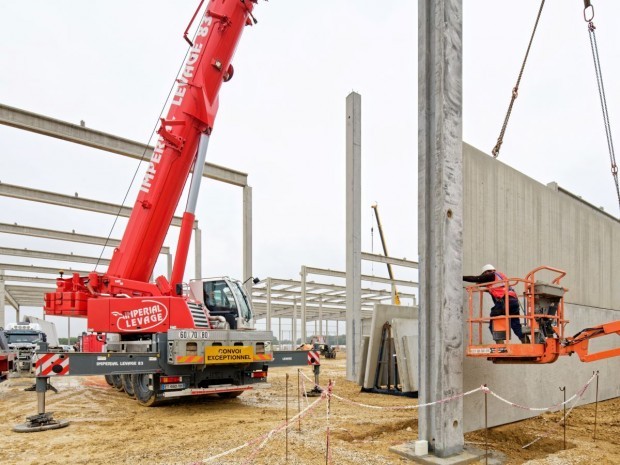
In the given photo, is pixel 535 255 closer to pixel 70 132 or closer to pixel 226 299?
pixel 226 299

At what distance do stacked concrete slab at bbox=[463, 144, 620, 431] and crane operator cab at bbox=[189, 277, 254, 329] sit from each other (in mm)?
5390

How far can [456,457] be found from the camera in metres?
6.77

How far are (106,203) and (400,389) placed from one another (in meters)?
14.5

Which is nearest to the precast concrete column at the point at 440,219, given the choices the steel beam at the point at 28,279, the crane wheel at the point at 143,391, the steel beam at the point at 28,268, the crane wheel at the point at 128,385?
the crane wheel at the point at 143,391

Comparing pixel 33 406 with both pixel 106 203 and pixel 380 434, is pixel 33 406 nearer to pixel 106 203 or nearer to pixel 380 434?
pixel 380 434

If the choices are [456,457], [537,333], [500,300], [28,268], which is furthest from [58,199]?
[537,333]

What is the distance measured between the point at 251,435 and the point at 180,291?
151 inches

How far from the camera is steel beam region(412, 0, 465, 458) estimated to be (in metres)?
6.86

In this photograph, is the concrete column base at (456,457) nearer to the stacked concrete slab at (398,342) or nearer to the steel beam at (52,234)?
the stacked concrete slab at (398,342)

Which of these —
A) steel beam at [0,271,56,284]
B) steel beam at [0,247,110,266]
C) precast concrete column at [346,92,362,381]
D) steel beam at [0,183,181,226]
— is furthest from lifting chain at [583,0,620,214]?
steel beam at [0,271,56,284]

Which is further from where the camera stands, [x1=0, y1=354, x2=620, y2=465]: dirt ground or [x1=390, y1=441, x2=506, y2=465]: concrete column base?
[x1=0, y1=354, x2=620, y2=465]: dirt ground

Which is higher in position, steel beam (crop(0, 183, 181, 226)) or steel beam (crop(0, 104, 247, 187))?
steel beam (crop(0, 104, 247, 187))

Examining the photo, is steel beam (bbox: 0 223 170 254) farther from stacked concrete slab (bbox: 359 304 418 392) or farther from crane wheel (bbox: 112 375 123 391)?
stacked concrete slab (bbox: 359 304 418 392)

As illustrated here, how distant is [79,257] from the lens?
1164 inches
